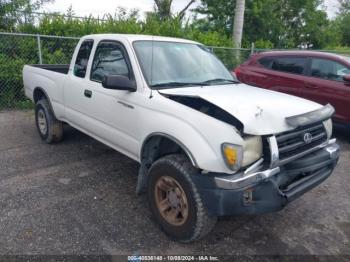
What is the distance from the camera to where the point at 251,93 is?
3.59 metres

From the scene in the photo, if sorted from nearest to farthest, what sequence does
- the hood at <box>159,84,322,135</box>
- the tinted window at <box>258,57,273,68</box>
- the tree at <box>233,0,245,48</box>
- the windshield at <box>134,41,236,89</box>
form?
the hood at <box>159,84,322,135</box>
the windshield at <box>134,41,236,89</box>
the tinted window at <box>258,57,273,68</box>
the tree at <box>233,0,245,48</box>

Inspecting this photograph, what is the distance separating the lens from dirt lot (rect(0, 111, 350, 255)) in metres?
3.05

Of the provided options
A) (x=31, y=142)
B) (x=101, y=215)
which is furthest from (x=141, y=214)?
(x=31, y=142)

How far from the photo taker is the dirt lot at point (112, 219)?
3.05 metres

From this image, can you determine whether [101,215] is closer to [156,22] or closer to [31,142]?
[31,142]

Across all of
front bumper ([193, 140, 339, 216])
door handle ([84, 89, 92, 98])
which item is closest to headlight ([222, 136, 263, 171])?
front bumper ([193, 140, 339, 216])

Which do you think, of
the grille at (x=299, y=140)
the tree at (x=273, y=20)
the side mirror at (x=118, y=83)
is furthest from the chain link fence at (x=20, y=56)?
the tree at (x=273, y=20)

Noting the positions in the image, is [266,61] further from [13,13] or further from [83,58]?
[13,13]

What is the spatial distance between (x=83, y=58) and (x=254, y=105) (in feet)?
8.96

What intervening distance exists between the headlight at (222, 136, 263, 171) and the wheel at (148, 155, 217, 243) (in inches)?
14.7

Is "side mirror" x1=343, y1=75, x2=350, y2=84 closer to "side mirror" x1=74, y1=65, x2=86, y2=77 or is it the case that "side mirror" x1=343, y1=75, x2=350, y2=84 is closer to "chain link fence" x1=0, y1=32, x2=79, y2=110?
"side mirror" x1=74, y1=65, x2=86, y2=77

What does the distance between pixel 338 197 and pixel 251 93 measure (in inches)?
74.9

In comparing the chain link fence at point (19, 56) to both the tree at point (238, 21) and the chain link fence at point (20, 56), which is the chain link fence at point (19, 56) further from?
the tree at point (238, 21)

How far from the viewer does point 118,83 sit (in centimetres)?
336
